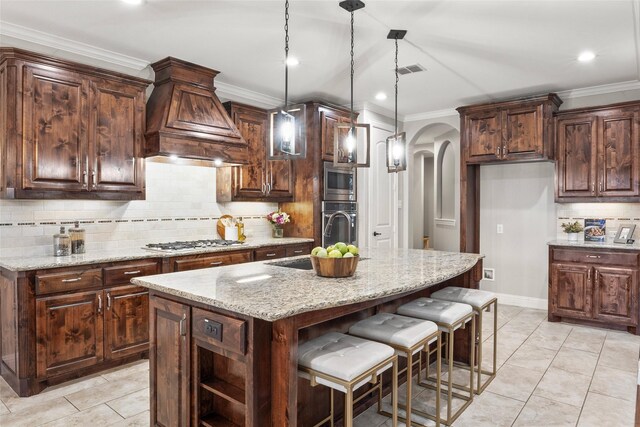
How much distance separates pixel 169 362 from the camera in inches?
86.4

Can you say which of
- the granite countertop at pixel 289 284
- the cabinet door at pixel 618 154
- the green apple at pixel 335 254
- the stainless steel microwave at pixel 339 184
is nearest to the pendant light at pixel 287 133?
the green apple at pixel 335 254

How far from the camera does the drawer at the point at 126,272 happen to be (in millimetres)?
3315

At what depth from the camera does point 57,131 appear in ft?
10.8

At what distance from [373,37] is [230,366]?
273 cm

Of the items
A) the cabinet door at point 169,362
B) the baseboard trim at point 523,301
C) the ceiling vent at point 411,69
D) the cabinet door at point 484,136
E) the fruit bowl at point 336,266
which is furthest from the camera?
the baseboard trim at point 523,301

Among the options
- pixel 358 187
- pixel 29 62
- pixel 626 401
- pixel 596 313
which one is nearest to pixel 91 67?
pixel 29 62

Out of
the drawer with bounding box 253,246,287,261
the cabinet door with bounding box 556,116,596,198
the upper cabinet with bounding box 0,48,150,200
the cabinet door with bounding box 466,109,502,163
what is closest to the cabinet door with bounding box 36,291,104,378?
the upper cabinet with bounding box 0,48,150,200

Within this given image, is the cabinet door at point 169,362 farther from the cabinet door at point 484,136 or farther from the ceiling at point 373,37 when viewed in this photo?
the cabinet door at point 484,136

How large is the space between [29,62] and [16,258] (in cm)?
149

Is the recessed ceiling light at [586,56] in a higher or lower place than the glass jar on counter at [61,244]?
higher

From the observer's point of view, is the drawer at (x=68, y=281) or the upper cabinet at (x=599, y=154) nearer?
the drawer at (x=68, y=281)

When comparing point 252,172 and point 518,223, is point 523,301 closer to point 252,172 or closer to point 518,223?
point 518,223

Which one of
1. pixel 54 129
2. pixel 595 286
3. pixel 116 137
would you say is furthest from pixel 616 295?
pixel 54 129

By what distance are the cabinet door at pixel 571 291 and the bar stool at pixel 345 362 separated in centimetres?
340
